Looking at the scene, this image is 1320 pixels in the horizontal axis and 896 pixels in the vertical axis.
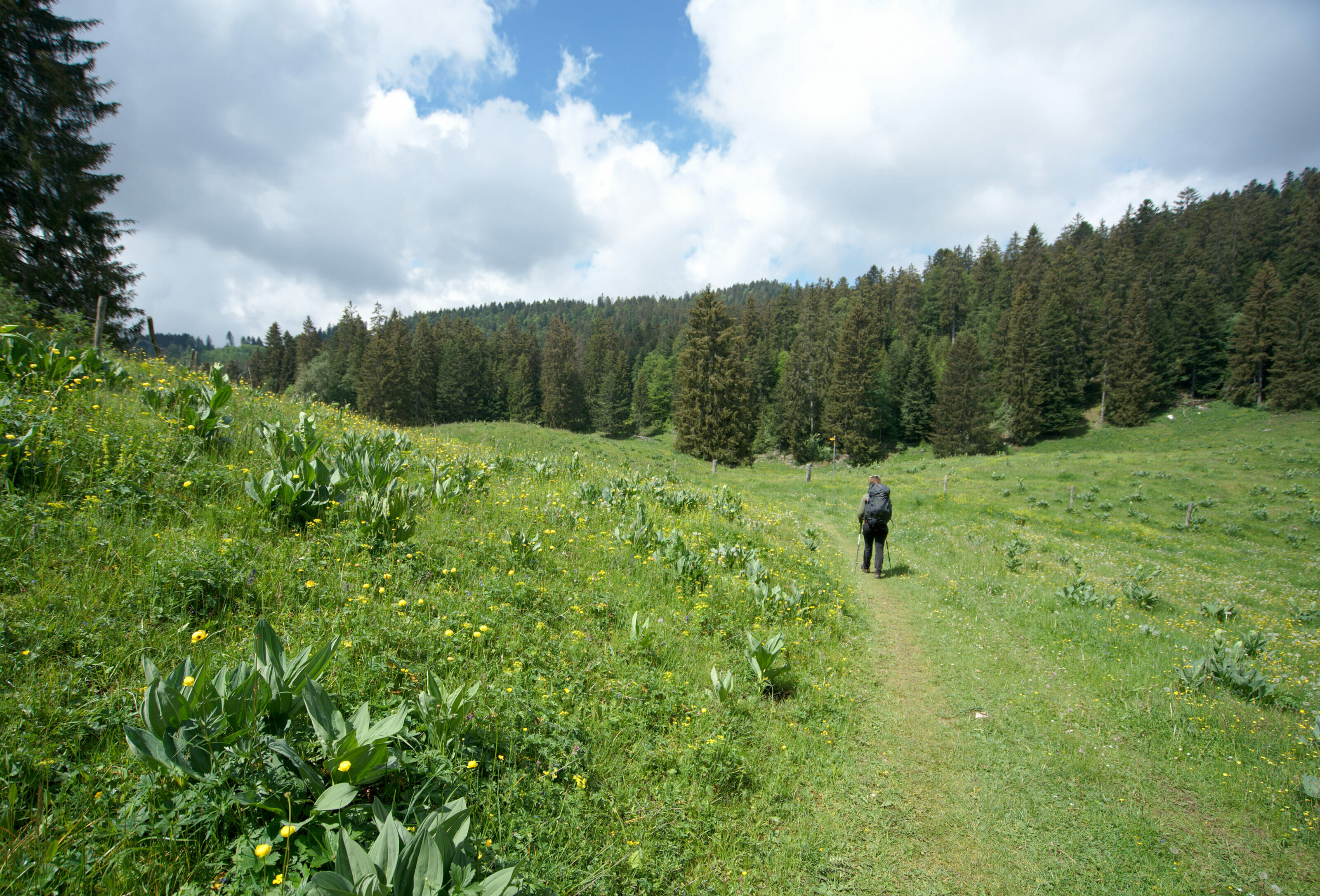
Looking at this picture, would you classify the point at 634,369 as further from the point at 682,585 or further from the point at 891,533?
the point at 682,585

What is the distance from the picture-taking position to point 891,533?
16766mm

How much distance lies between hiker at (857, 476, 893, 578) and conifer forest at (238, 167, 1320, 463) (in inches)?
1082

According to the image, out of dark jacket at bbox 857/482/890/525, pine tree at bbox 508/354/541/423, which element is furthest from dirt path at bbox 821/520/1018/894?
pine tree at bbox 508/354/541/423

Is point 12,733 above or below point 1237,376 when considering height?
below

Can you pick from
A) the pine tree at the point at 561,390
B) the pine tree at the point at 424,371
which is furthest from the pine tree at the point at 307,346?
the pine tree at the point at 561,390

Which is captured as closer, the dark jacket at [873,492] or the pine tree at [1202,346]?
the dark jacket at [873,492]

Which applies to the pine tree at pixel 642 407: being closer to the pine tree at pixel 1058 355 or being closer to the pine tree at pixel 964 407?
the pine tree at pixel 964 407

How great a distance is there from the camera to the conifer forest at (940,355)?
52.4 m

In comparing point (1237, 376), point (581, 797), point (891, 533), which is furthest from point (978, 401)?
point (581, 797)

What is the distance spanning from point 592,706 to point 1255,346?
8065cm

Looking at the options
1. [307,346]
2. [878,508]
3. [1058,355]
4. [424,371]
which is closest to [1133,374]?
[1058,355]

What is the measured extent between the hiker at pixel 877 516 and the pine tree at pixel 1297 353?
221 feet

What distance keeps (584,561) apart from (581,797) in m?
3.62

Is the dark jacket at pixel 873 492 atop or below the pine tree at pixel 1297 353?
below
